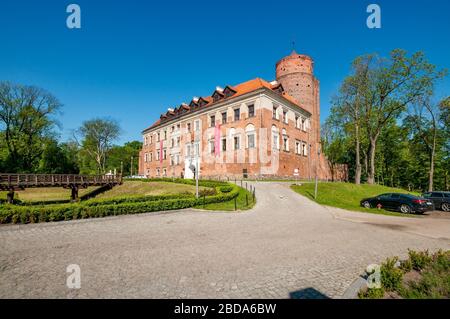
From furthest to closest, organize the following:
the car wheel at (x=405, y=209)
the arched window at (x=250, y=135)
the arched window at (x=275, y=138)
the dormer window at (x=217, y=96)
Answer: the dormer window at (x=217, y=96) < the arched window at (x=275, y=138) < the arched window at (x=250, y=135) < the car wheel at (x=405, y=209)

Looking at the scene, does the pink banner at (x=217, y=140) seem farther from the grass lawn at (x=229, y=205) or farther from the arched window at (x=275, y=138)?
the grass lawn at (x=229, y=205)

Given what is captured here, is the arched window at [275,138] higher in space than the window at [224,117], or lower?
lower

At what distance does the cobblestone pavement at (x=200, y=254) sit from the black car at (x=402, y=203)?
3876mm

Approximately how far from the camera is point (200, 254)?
691cm

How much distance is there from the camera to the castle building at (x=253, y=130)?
3416 cm

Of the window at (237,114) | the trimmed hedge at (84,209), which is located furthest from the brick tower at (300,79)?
the trimmed hedge at (84,209)

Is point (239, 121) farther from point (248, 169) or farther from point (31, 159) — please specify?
point (31, 159)

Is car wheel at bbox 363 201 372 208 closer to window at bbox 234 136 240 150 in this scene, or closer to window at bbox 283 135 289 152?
window at bbox 283 135 289 152

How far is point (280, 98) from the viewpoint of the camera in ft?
119

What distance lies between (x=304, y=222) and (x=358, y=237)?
326 cm

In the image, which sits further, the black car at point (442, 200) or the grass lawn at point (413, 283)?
the black car at point (442, 200)
